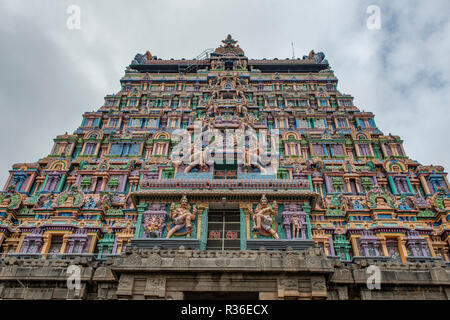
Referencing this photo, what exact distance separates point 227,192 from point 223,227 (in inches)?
76.3

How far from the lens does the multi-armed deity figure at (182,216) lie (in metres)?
19.7

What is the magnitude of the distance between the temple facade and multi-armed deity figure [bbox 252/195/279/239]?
69 millimetres

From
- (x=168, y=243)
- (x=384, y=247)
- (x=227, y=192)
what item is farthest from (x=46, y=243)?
(x=384, y=247)

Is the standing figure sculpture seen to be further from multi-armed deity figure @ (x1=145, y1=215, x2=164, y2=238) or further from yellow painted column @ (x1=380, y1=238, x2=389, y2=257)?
multi-armed deity figure @ (x1=145, y1=215, x2=164, y2=238)

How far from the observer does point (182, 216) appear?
1989 centimetres

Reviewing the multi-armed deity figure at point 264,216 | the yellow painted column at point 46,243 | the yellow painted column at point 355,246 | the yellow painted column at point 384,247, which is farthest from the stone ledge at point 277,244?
the yellow painted column at point 46,243

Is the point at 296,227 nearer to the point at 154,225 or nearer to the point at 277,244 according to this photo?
the point at 277,244

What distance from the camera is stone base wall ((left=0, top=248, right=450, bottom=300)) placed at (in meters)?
14.5

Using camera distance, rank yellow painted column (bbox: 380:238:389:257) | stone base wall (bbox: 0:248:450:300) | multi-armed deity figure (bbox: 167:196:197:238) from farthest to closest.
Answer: yellow painted column (bbox: 380:238:389:257), multi-armed deity figure (bbox: 167:196:197:238), stone base wall (bbox: 0:248:450:300)

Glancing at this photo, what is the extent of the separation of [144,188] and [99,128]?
11.7 metres

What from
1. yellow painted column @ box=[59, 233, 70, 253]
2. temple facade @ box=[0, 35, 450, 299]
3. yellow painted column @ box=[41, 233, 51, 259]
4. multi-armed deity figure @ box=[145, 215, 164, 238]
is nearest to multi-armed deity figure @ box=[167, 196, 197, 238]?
temple facade @ box=[0, 35, 450, 299]

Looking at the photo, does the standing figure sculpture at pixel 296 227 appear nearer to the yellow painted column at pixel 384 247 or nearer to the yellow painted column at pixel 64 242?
the yellow painted column at pixel 384 247
